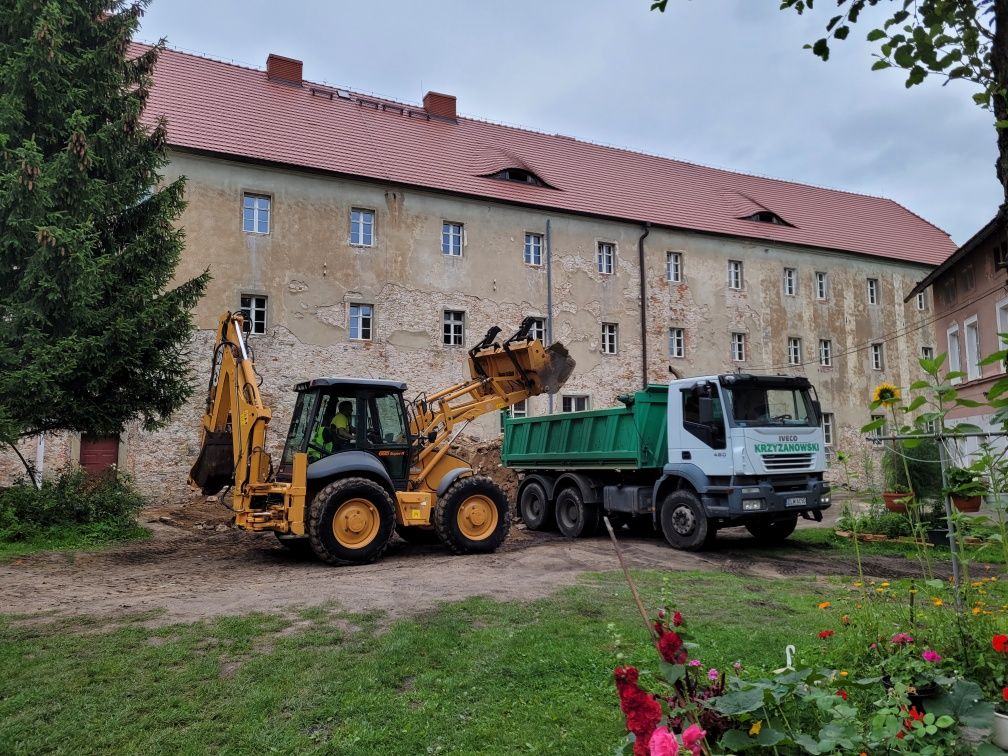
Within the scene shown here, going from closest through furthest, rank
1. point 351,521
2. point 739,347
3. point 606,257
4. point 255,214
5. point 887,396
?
point 887,396
point 351,521
point 255,214
point 606,257
point 739,347

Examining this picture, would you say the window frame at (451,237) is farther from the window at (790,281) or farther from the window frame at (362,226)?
the window at (790,281)

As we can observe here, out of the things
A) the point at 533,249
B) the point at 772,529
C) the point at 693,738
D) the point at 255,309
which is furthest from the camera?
the point at 533,249

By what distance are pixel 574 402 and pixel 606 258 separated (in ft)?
17.6

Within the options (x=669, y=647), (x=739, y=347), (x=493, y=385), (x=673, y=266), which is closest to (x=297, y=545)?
(x=493, y=385)

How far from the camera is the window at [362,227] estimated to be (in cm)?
2211

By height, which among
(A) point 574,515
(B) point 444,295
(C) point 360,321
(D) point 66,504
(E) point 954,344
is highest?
(B) point 444,295

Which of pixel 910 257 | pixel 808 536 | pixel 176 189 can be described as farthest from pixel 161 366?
pixel 910 257

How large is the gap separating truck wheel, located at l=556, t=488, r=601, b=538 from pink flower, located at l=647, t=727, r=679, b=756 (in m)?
12.0

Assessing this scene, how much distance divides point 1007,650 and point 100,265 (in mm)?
12983

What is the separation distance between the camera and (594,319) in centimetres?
2556

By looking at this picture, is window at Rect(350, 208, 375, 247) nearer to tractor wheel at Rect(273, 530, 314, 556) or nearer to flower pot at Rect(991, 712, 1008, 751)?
tractor wheel at Rect(273, 530, 314, 556)

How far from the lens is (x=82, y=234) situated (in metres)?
11.7

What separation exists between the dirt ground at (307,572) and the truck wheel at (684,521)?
0.82 ft

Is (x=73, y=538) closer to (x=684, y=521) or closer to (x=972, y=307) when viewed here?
(x=684, y=521)
